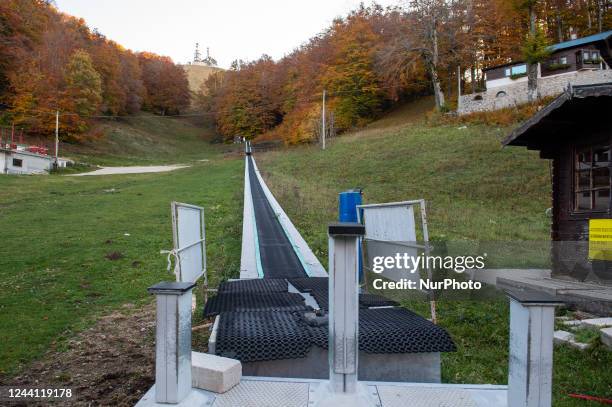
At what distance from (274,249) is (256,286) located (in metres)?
3.53

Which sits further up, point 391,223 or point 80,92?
point 80,92

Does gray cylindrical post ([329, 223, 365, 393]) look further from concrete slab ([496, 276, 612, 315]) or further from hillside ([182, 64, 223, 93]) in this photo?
hillside ([182, 64, 223, 93])

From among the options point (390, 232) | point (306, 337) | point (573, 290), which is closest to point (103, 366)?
point (306, 337)

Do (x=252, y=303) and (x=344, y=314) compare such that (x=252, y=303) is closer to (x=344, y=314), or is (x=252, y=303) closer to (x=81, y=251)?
(x=344, y=314)

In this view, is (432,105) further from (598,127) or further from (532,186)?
(598,127)

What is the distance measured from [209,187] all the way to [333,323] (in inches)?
833

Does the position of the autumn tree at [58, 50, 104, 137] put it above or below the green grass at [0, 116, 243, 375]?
above

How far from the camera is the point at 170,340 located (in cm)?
290

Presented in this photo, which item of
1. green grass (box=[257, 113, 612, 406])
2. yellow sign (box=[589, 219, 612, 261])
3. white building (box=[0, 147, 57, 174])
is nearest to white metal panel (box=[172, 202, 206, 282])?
green grass (box=[257, 113, 612, 406])

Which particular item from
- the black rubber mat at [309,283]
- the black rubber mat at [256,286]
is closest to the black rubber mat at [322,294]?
the black rubber mat at [309,283]

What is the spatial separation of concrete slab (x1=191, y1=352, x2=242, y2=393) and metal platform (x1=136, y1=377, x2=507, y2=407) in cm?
5

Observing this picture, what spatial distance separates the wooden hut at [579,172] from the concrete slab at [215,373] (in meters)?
6.06

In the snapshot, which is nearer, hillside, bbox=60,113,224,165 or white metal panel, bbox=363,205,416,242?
white metal panel, bbox=363,205,416,242

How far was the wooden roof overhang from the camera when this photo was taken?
670 centimetres
